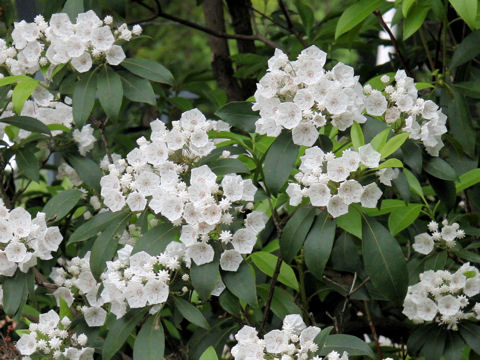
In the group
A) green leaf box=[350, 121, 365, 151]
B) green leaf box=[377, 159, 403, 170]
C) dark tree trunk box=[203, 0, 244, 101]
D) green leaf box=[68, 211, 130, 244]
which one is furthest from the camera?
dark tree trunk box=[203, 0, 244, 101]

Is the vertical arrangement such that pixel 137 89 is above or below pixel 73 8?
below

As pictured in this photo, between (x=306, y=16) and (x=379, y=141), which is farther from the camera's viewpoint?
(x=306, y=16)

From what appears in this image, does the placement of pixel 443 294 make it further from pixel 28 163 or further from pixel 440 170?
pixel 28 163

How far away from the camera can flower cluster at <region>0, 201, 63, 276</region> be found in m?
2.20

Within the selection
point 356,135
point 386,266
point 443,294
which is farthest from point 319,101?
point 443,294

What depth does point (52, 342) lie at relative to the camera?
2205 millimetres

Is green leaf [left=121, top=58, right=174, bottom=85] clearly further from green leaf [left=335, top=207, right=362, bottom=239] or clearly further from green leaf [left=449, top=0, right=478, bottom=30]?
green leaf [left=449, top=0, right=478, bottom=30]

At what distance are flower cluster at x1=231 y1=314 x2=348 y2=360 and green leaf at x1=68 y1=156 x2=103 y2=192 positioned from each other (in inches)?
39.2

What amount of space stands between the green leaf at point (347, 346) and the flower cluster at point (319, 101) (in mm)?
535

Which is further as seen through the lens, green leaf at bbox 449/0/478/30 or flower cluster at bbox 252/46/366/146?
green leaf at bbox 449/0/478/30

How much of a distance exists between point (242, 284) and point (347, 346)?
324 mm

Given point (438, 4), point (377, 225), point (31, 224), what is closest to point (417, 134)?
point (377, 225)

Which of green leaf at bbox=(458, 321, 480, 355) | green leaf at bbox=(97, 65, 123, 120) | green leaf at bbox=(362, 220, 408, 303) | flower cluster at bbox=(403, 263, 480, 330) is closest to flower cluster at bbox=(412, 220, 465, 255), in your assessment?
flower cluster at bbox=(403, 263, 480, 330)

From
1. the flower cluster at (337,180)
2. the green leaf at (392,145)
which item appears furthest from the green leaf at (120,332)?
the green leaf at (392,145)
